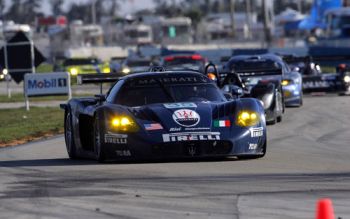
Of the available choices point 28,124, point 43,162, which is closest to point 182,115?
point 43,162

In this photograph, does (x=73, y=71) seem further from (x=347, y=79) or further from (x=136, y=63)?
(x=347, y=79)

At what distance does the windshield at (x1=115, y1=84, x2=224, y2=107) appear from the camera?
14086mm

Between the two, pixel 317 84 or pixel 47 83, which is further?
pixel 317 84

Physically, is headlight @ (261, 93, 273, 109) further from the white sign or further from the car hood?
the white sign

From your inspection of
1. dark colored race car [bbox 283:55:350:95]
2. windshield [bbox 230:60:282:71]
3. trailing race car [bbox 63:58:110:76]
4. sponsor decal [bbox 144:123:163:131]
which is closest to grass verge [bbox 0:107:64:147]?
windshield [bbox 230:60:282:71]

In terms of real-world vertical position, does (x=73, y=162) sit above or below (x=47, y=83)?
above

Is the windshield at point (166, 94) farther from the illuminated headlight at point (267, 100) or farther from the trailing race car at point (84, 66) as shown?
the trailing race car at point (84, 66)

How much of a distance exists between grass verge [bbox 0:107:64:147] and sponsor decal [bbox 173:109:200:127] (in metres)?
5.92

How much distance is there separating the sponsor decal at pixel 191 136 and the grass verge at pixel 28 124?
6077 millimetres

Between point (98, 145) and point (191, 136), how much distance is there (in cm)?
123

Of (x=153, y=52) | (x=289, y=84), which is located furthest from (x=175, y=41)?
(x=289, y=84)

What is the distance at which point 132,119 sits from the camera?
13.2m

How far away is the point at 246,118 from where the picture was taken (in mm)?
13305

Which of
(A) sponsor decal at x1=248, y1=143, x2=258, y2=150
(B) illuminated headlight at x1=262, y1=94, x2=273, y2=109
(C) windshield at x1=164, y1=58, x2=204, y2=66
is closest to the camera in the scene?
(A) sponsor decal at x1=248, y1=143, x2=258, y2=150
